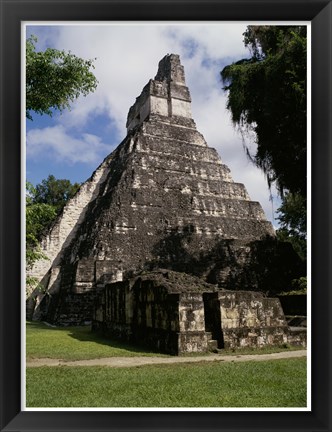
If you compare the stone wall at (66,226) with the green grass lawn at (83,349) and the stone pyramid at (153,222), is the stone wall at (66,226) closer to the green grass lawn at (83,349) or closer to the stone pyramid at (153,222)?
the stone pyramid at (153,222)

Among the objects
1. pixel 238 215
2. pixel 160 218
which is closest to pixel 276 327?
pixel 160 218

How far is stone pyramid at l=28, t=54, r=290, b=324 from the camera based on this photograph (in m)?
16.1

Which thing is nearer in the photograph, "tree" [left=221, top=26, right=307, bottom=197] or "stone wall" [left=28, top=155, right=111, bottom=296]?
"tree" [left=221, top=26, right=307, bottom=197]

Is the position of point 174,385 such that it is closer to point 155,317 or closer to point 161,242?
point 155,317

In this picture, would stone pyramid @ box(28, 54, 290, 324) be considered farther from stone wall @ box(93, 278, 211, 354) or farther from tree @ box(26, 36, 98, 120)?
tree @ box(26, 36, 98, 120)

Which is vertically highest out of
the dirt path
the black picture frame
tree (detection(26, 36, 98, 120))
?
tree (detection(26, 36, 98, 120))

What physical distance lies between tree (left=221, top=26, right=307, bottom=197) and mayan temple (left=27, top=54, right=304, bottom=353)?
13.7ft

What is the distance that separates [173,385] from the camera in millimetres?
5199

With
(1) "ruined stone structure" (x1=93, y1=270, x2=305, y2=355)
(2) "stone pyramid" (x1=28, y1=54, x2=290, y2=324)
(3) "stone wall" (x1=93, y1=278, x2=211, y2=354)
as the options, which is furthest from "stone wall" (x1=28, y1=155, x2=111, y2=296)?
(1) "ruined stone structure" (x1=93, y1=270, x2=305, y2=355)

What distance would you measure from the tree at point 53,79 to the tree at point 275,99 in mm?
5171

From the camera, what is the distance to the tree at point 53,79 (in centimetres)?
723
